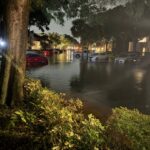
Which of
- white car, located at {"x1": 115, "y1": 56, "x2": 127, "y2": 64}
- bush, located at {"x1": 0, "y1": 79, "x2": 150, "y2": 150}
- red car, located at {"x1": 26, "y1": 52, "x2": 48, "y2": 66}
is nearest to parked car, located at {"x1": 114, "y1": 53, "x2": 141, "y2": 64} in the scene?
white car, located at {"x1": 115, "y1": 56, "x2": 127, "y2": 64}

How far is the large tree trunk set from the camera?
7.94 m

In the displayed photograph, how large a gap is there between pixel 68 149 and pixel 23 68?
159 inches

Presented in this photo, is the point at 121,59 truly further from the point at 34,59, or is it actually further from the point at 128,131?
the point at 128,131

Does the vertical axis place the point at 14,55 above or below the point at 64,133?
above

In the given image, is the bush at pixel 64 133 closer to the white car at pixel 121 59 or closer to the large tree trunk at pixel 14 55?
the large tree trunk at pixel 14 55

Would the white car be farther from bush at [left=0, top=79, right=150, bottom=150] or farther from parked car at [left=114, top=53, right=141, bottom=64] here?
bush at [left=0, top=79, right=150, bottom=150]

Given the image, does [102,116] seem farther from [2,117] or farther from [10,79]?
[2,117]

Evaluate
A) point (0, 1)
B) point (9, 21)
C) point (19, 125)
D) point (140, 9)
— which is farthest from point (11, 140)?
point (140, 9)

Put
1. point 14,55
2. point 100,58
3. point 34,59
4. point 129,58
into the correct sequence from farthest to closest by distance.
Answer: point 100,58
point 129,58
point 34,59
point 14,55

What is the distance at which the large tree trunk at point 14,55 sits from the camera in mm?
7938

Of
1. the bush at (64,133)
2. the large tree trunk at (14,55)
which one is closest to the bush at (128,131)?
the bush at (64,133)

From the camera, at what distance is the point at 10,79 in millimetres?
8062

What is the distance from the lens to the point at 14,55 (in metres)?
8.11

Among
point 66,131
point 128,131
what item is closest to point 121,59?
point 128,131
